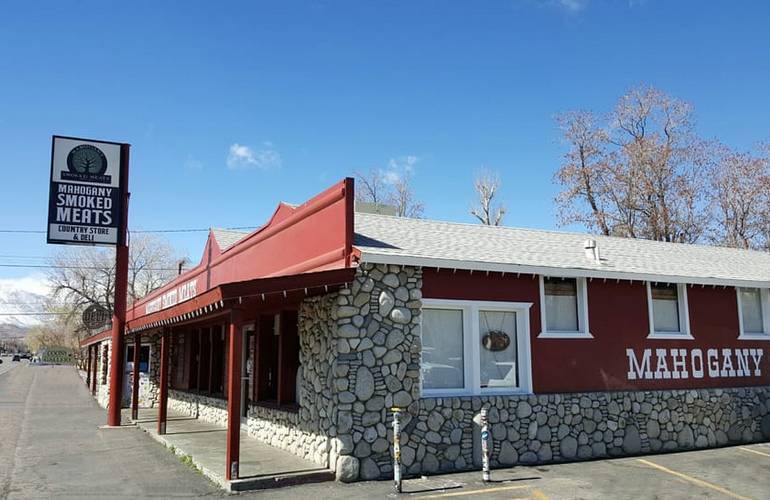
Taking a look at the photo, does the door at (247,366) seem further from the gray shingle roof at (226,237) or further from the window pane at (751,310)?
the window pane at (751,310)

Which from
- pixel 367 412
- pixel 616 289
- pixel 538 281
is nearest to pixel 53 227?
pixel 367 412

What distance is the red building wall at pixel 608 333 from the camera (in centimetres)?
1123

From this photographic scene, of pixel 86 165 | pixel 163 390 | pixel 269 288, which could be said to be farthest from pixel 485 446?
pixel 86 165

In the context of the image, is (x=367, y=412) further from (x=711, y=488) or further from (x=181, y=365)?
(x=181, y=365)

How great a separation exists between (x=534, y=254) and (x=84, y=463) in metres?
9.26

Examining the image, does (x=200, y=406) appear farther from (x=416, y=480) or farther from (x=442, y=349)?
(x=416, y=480)

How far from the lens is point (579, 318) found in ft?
39.8

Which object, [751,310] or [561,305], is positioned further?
[751,310]

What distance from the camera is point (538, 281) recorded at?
11.8 meters

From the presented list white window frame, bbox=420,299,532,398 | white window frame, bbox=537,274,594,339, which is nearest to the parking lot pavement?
white window frame, bbox=420,299,532,398

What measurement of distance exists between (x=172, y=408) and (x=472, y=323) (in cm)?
1409

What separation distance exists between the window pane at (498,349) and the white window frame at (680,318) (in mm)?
3237

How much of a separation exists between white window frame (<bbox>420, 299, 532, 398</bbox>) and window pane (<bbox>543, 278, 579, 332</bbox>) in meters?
0.60

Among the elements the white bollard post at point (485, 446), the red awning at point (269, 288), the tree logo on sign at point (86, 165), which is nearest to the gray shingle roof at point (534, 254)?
the red awning at point (269, 288)
